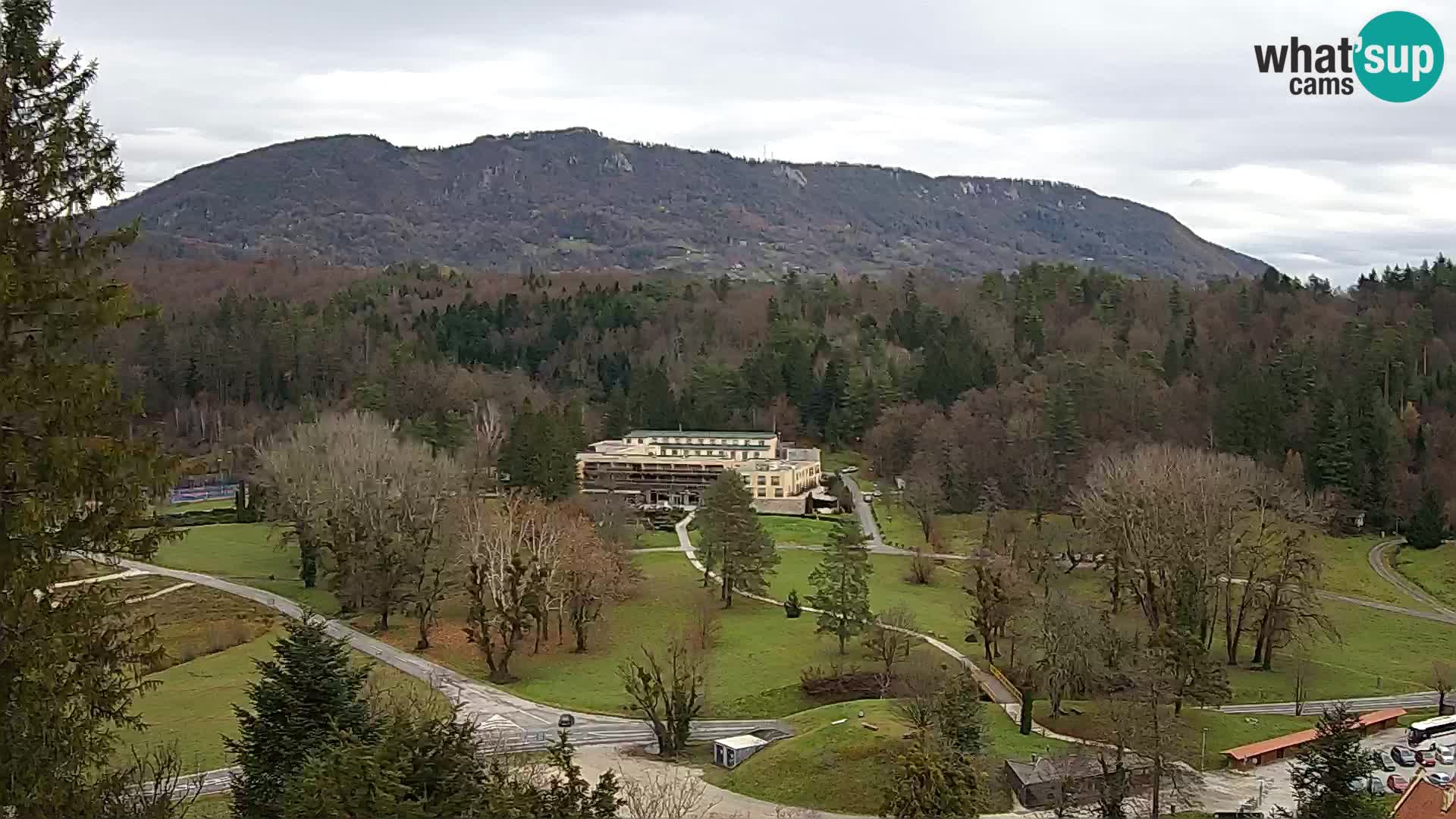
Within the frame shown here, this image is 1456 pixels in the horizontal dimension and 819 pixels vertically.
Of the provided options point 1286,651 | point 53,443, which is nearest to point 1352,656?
point 1286,651

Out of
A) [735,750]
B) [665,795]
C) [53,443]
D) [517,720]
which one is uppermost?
Result: [53,443]

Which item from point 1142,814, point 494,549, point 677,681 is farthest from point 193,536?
point 1142,814

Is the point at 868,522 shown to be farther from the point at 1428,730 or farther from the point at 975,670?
the point at 1428,730

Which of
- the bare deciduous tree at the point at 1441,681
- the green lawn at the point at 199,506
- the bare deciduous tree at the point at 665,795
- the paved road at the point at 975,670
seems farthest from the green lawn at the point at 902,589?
the green lawn at the point at 199,506

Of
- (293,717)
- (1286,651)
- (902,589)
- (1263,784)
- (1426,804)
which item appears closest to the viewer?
(293,717)

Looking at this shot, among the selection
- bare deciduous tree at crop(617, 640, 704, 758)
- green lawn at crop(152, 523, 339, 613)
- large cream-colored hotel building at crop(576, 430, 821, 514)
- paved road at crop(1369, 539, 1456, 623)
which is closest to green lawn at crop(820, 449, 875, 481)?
large cream-colored hotel building at crop(576, 430, 821, 514)

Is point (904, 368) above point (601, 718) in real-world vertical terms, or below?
above

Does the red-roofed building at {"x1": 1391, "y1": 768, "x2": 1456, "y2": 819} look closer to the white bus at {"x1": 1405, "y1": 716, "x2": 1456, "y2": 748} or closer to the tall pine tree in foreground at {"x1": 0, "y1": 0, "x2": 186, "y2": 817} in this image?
the white bus at {"x1": 1405, "y1": 716, "x2": 1456, "y2": 748}
